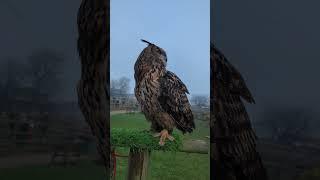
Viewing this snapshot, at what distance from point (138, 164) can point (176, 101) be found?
64 centimetres

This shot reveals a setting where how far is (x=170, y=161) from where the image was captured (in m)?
4.66

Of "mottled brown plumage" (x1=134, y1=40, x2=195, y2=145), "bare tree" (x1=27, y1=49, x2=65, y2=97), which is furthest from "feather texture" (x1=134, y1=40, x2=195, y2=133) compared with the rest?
"bare tree" (x1=27, y1=49, x2=65, y2=97)

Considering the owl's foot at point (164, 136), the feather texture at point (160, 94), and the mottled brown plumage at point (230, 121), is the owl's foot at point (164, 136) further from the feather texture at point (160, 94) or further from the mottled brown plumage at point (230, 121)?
the mottled brown plumage at point (230, 121)

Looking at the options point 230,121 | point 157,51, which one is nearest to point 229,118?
point 230,121

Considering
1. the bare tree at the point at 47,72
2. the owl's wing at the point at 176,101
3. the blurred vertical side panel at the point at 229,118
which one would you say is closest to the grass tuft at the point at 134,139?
the owl's wing at the point at 176,101

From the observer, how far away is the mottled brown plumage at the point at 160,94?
183 inches

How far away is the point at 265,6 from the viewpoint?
436 centimetres

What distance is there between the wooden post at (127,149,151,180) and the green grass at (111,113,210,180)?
4 centimetres

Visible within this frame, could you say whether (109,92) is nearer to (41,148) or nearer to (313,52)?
(41,148)

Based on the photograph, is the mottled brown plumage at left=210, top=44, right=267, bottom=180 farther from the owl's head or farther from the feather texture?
the owl's head

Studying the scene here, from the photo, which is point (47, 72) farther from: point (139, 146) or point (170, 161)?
point (170, 161)

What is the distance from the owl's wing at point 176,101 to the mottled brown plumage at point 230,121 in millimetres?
241

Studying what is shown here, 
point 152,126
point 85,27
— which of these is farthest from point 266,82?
point 85,27

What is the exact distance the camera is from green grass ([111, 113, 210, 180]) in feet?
14.9
